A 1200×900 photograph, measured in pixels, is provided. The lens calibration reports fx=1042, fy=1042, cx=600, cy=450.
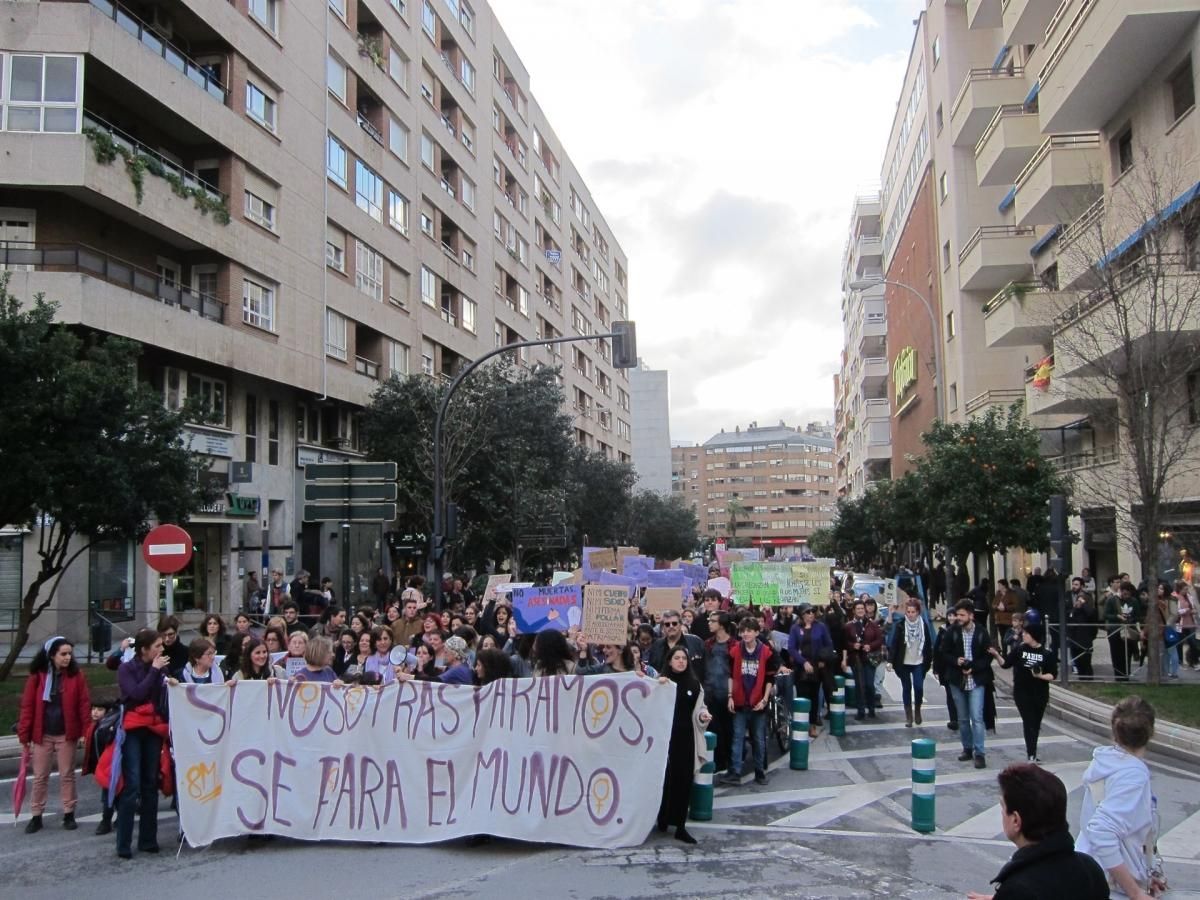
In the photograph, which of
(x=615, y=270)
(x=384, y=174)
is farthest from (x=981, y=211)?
(x=615, y=270)

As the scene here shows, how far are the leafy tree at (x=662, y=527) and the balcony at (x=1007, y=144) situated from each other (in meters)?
37.3

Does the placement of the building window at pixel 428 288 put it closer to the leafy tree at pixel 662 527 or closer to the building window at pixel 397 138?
the building window at pixel 397 138

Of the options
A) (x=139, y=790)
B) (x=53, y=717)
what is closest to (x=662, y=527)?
(x=53, y=717)

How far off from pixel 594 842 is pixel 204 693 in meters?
3.12

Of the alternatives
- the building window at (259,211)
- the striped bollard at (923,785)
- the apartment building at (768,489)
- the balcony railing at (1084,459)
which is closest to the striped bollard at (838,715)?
the striped bollard at (923,785)

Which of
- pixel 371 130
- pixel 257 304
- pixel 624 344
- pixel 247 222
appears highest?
pixel 371 130

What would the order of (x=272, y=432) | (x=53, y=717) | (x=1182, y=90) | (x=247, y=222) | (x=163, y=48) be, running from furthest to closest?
(x=272, y=432), (x=247, y=222), (x=163, y=48), (x=1182, y=90), (x=53, y=717)

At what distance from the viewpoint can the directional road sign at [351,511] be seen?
53.1 ft

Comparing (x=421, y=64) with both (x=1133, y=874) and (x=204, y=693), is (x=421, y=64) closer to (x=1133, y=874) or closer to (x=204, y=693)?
(x=204, y=693)

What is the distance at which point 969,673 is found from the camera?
34.5 feet

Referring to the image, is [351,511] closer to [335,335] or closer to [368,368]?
[335,335]

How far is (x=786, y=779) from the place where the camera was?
32.6 feet

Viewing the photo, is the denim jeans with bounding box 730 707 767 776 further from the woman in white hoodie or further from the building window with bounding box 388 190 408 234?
the building window with bounding box 388 190 408 234

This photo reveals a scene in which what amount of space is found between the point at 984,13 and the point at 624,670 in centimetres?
3162
